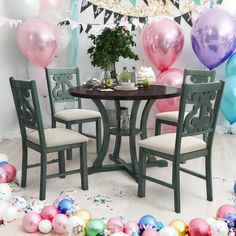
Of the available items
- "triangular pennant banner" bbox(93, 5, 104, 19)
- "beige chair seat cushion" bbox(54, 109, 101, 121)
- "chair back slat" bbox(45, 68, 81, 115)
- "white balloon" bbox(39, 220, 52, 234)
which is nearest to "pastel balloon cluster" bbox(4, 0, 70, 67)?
"triangular pennant banner" bbox(93, 5, 104, 19)

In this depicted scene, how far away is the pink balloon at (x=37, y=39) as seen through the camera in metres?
4.27

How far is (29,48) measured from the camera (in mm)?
4336

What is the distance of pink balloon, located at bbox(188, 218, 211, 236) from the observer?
2.14 m

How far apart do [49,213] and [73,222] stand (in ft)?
0.75

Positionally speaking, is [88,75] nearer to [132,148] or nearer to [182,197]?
[132,148]

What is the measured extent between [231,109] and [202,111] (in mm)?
1688

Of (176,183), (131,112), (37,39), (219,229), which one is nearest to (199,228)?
(219,229)

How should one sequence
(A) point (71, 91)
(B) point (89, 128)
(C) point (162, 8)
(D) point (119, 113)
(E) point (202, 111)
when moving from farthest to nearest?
(B) point (89, 128)
(C) point (162, 8)
(D) point (119, 113)
(A) point (71, 91)
(E) point (202, 111)

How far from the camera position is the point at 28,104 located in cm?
280

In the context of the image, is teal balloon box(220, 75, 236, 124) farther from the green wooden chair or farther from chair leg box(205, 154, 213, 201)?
chair leg box(205, 154, 213, 201)

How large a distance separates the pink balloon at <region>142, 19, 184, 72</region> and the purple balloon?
199mm

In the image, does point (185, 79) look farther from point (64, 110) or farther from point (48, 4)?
point (48, 4)

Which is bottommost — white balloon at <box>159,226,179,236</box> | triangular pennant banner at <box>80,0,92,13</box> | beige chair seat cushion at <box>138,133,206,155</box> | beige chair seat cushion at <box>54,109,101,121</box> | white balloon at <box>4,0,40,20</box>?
white balloon at <box>159,226,179,236</box>

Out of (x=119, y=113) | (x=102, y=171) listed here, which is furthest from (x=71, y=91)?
(x=102, y=171)
